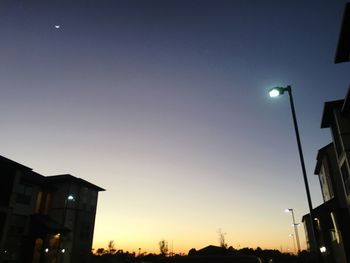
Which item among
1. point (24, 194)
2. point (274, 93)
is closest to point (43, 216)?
point (24, 194)

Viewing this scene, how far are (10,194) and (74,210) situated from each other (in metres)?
12.7

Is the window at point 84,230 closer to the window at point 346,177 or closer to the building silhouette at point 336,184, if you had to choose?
the building silhouette at point 336,184

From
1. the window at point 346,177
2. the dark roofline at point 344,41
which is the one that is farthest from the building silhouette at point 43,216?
the dark roofline at point 344,41

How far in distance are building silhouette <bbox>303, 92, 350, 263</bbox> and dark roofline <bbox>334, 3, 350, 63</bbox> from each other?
2182 mm

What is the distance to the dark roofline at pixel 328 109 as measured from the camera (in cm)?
2156

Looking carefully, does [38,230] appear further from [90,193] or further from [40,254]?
[90,193]

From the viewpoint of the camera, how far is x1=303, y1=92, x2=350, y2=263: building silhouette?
20.5 metres

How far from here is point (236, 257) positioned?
190 inches

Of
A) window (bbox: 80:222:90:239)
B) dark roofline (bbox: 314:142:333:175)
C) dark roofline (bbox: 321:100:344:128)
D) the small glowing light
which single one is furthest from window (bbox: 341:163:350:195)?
window (bbox: 80:222:90:239)

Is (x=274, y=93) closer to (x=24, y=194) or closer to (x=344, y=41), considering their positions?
(x=344, y=41)

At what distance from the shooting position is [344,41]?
18.0m

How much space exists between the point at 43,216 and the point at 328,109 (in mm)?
31683

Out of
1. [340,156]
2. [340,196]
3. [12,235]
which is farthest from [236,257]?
[12,235]

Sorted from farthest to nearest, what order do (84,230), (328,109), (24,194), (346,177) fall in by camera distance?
(84,230) → (24,194) → (328,109) → (346,177)
